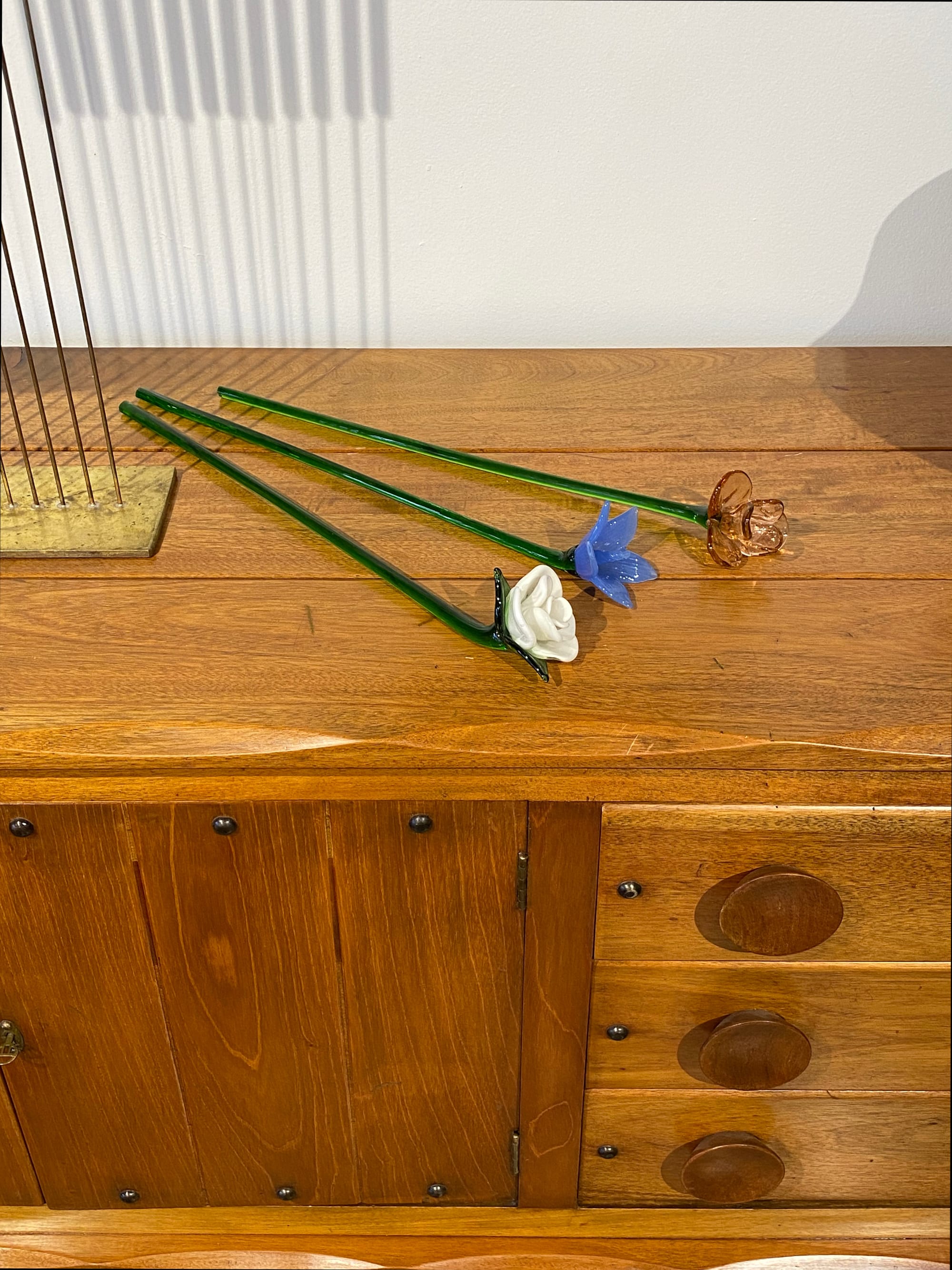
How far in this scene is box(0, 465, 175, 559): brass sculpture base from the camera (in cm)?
88

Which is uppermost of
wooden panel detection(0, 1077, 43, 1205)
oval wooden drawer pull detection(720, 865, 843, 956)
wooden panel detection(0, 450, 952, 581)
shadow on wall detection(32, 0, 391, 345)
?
→ shadow on wall detection(32, 0, 391, 345)

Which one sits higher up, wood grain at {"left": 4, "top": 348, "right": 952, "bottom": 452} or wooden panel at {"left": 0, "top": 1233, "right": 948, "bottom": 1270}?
wood grain at {"left": 4, "top": 348, "right": 952, "bottom": 452}

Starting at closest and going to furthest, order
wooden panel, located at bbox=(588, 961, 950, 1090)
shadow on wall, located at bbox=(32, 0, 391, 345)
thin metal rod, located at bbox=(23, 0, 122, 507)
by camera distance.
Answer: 1. thin metal rod, located at bbox=(23, 0, 122, 507)
2. wooden panel, located at bbox=(588, 961, 950, 1090)
3. shadow on wall, located at bbox=(32, 0, 391, 345)

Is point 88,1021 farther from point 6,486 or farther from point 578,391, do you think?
point 578,391

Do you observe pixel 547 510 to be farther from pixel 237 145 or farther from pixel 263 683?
pixel 237 145

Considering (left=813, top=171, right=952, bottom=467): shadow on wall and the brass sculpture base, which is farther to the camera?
(left=813, top=171, right=952, bottom=467): shadow on wall

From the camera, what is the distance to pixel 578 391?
42.7 inches

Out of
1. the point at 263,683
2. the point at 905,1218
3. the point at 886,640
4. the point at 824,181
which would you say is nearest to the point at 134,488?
the point at 263,683

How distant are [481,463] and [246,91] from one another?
41 cm

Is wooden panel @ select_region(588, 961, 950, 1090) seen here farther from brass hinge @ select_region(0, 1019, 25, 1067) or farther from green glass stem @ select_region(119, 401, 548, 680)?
brass hinge @ select_region(0, 1019, 25, 1067)

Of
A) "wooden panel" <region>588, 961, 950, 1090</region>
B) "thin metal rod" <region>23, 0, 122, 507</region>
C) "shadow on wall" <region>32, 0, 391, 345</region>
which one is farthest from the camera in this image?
"shadow on wall" <region>32, 0, 391, 345</region>

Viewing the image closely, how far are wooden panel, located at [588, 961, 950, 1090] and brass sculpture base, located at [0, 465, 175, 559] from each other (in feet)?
1.56

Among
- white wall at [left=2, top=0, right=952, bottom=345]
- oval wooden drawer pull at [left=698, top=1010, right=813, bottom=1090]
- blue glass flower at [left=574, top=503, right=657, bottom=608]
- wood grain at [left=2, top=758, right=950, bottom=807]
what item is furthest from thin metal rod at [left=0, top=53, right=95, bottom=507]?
oval wooden drawer pull at [left=698, top=1010, right=813, bottom=1090]

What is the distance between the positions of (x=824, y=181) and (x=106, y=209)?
0.67 m
